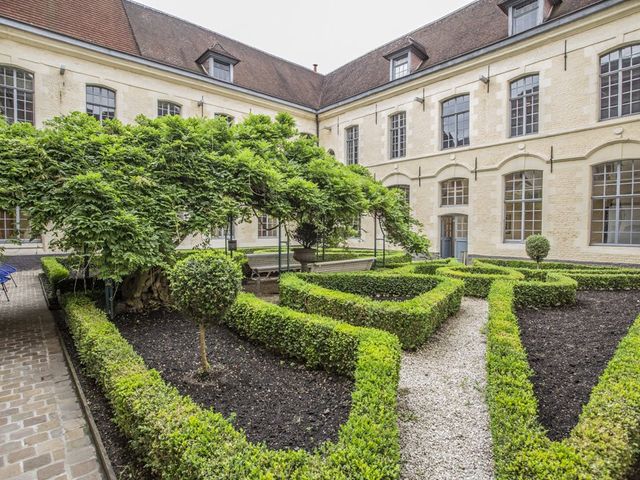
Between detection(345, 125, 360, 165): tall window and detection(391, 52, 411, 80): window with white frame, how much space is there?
3.38 meters

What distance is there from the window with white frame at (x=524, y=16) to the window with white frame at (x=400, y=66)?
461cm

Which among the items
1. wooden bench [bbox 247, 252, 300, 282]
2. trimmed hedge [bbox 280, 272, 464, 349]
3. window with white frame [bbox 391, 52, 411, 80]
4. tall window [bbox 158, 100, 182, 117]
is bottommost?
trimmed hedge [bbox 280, 272, 464, 349]

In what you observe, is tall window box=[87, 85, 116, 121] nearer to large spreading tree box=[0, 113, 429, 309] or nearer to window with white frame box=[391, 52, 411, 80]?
large spreading tree box=[0, 113, 429, 309]

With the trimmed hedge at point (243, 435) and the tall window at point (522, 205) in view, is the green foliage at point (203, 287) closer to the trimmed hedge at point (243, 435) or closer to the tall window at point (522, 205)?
the trimmed hedge at point (243, 435)

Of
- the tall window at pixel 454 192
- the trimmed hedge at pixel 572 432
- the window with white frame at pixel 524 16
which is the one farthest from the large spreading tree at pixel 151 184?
the window with white frame at pixel 524 16

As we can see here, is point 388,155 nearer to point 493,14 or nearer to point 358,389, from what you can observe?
point 493,14

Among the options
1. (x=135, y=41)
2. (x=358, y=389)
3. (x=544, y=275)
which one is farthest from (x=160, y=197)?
(x=135, y=41)

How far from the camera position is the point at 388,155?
18297 mm

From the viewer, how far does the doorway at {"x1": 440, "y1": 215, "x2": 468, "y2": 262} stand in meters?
15.6

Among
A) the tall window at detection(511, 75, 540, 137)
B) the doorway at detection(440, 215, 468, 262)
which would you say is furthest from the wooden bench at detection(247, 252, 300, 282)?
the tall window at detection(511, 75, 540, 137)

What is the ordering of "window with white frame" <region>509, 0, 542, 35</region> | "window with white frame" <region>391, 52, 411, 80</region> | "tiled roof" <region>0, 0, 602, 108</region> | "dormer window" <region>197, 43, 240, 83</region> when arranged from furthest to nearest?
"dormer window" <region>197, 43, 240, 83</region> < "window with white frame" <region>391, 52, 411, 80</region> < "tiled roof" <region>0, 0, 602, 108</region> < "window with white frame" <region>509, 0, 542, 35</region>

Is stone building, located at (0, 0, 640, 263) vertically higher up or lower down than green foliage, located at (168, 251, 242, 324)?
higher up

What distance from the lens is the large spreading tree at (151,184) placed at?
5039 mm

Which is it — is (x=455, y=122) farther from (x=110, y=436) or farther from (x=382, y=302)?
(x=110, y=436)
